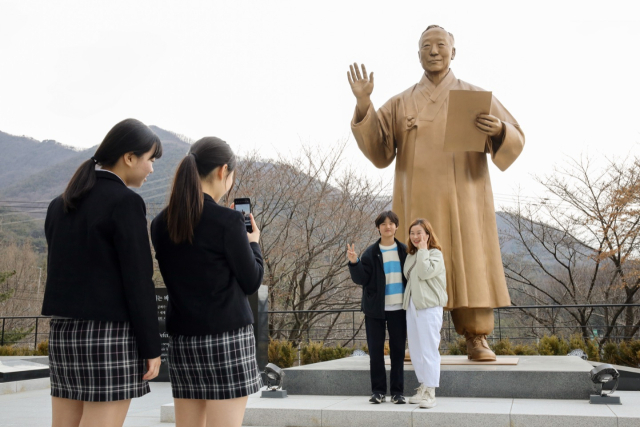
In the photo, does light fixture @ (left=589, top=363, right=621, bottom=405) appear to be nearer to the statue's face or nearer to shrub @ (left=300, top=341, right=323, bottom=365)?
the statue's face

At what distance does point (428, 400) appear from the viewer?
186 inches

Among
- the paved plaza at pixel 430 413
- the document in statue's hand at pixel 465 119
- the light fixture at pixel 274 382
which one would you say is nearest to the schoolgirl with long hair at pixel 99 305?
the paved plaza at pixel 430 413

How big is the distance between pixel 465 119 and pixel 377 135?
944 mm

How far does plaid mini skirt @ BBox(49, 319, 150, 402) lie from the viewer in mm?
2104

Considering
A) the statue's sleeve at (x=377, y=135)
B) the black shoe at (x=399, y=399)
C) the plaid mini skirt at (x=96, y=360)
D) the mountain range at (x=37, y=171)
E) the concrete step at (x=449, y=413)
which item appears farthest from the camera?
the mountain range at (x=37, y=171)

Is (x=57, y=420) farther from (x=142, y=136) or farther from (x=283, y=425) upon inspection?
(x=283, y=425)

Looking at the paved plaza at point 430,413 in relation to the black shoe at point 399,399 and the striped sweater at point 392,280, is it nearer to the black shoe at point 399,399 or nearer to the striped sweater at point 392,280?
the black shoe at point 399,399

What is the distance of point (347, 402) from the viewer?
205 inches

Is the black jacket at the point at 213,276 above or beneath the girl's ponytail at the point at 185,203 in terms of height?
beneath

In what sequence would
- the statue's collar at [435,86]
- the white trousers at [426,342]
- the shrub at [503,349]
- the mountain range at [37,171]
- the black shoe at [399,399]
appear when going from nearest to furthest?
the white trousers at [426,342]
the black shoe at [399,399]
the statue's collar at [435,86]
the shrub at [503,349]
the mountain range at [37,171]

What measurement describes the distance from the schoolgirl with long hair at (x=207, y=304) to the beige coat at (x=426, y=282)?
2699 millimetres

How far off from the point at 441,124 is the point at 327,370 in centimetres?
263

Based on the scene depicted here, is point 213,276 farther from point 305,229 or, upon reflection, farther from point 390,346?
point 305,229

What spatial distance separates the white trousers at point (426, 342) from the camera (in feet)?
15.8
